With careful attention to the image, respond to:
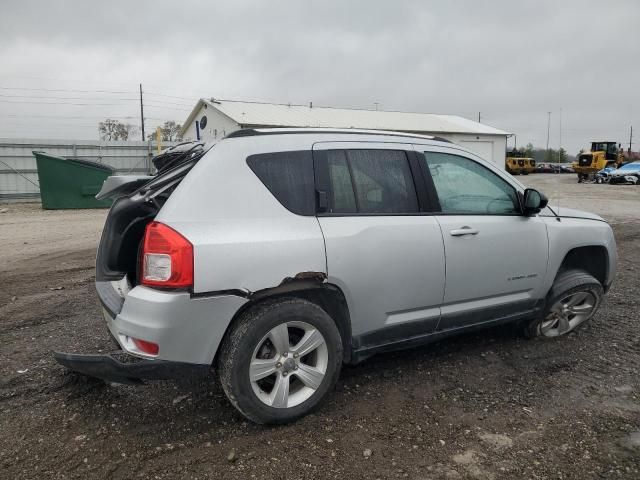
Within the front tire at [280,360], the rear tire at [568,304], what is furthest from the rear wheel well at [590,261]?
the front tire at [280,360]

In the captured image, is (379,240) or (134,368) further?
(379,240)

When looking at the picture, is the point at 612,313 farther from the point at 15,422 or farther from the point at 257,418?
the point at 15,422

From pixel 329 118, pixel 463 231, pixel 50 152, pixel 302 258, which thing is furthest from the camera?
pixel 329 118

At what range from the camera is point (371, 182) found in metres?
3.33

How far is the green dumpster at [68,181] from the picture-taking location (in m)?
15.4

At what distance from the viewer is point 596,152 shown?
1467 inches

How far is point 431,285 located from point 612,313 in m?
2.77

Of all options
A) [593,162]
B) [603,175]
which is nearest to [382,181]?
[603,175]

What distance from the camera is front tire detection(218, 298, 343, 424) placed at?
275 cm

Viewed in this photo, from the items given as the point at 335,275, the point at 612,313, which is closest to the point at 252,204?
the point at 335,275

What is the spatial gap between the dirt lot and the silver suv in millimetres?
318

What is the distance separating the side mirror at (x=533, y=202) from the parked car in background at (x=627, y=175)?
33458 millimetres

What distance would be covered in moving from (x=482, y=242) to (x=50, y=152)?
20183 millimetres

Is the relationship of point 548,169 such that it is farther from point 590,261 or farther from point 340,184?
point 340,184
